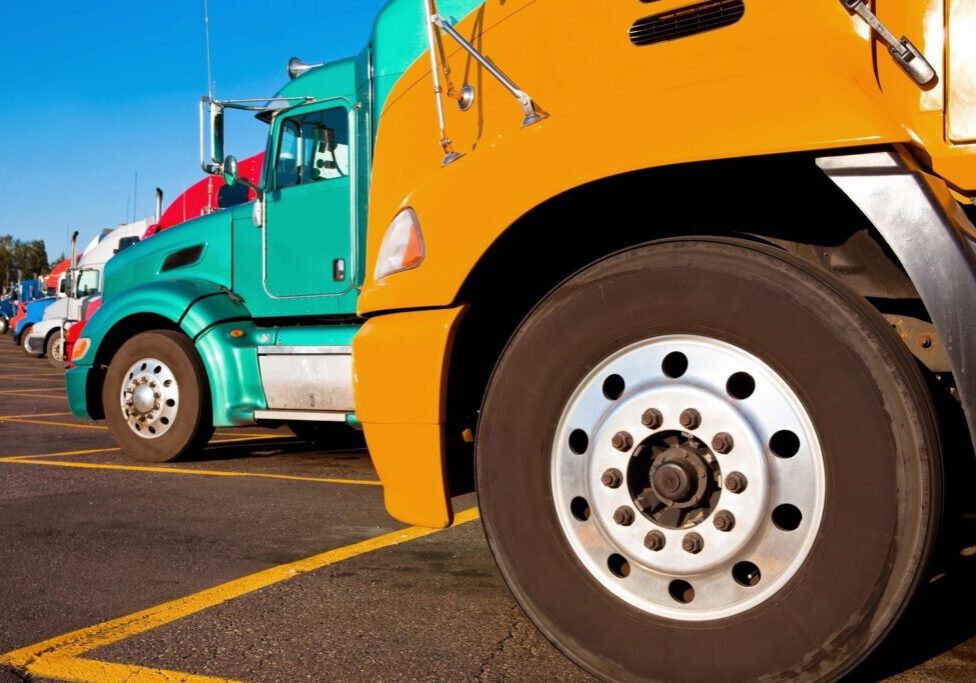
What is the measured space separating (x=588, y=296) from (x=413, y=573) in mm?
1648

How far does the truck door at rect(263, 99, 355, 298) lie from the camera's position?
21.7 ft

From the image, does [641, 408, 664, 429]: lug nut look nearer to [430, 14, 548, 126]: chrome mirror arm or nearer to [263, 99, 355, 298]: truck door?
[430, 14, 548, 126]: chrome mirror arm

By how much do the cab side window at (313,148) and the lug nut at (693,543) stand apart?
4.81 m

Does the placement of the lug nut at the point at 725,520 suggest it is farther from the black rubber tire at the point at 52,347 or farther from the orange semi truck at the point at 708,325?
the black rubber tire at the point at 52,347

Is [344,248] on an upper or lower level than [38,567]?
upper

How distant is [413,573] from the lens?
3.71 meters

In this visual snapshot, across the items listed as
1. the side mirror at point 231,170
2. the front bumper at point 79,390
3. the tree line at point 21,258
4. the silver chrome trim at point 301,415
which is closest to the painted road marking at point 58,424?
the front bumper at point 79,390

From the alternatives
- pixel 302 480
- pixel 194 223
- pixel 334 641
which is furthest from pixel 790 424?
pixel 194 223

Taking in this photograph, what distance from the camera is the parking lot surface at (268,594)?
271 centimetres

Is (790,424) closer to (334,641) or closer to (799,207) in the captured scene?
Result: (799,207)

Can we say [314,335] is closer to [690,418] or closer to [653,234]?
[653,234]

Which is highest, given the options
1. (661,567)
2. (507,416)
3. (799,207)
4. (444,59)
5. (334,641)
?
(444,59)

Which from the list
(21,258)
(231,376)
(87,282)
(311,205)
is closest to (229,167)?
(311,205)

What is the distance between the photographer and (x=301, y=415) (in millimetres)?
6547
